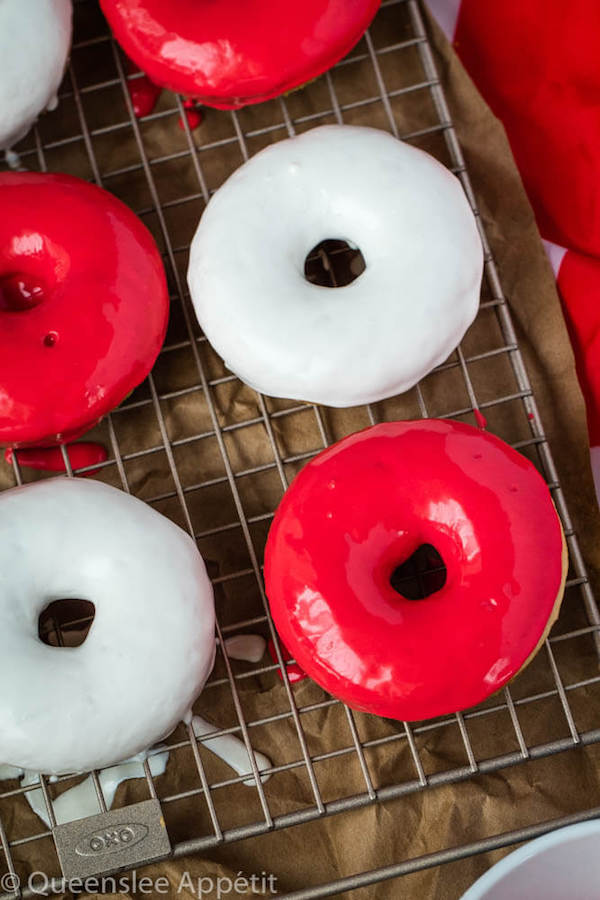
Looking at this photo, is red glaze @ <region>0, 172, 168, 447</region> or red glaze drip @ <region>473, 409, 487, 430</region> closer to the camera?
red glaze @ <region>0, 172, 168, 447</region>

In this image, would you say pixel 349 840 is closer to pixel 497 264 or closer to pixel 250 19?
pixel 497 264

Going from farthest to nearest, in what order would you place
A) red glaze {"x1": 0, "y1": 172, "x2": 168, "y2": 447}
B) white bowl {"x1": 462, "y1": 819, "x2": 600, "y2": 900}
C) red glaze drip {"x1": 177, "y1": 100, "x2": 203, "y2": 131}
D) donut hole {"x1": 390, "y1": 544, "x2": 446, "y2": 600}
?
red glaze drip {"x1": 177, "y1": 100, "x2": 203, "y2": 131}, donut hole {"x1": 390, "y1": 544, "x2": 446, "y2": 600}, red glaze {"x1": 0, "y1": 172, "x2": 168, "y2": 447}, white bowl {"x1": 462, "y1": 819, "x2": 600, "y2": 900}

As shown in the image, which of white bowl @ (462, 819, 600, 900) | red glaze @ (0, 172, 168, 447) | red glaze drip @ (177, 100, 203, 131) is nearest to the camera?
white bowl @ (462, 819, 600, 900)

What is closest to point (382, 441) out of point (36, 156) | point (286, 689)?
point (286, 689)

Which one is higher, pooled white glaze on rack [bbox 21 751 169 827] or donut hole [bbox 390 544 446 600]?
donut hole [bbox 390 544 446 600]

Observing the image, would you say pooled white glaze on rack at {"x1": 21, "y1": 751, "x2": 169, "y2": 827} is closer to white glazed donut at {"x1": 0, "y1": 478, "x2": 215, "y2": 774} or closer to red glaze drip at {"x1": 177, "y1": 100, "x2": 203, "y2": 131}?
white glazed donut at {"x1": 0, "y1": 478, "x2": 215, "y2": 774}

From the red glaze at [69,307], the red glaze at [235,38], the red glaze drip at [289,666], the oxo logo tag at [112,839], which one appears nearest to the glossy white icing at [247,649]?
the red glaze drip at [289,666]

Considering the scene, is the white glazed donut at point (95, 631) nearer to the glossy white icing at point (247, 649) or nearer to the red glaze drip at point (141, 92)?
the glossy white icing at point (247, 649)

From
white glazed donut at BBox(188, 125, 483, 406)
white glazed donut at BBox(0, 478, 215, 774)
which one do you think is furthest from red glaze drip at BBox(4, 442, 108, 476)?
white glazed donut at BBox(188, 125, 483, 406)
